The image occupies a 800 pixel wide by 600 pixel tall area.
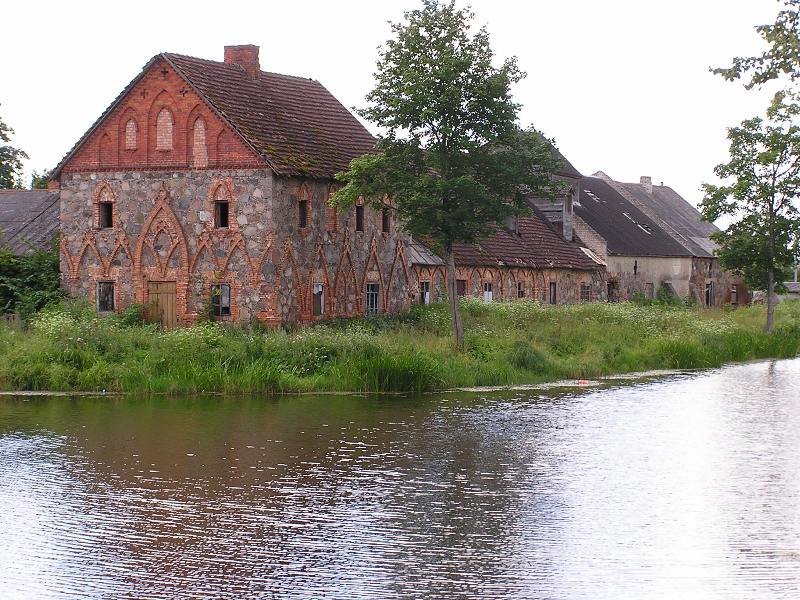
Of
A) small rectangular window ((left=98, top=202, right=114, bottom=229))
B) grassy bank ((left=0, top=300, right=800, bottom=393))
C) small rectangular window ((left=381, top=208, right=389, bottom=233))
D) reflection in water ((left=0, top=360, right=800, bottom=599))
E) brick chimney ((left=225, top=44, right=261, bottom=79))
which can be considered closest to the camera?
reflection in water ((left=0, top=360, right=800, bottom=599))

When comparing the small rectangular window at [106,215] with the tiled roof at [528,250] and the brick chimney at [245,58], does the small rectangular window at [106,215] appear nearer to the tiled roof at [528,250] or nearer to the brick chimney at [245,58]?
the brick chimney at [245,58]

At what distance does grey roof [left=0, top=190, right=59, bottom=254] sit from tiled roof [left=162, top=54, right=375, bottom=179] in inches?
308

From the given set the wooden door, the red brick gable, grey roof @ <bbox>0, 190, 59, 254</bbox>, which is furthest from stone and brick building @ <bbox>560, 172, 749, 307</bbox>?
the wooden door

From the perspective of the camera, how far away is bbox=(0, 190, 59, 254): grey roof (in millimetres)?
38906

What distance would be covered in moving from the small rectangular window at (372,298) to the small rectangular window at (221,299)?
18.0ft

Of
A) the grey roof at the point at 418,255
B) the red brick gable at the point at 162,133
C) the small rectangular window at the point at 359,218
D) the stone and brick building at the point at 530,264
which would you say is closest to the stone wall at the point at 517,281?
the stone and brick building at the point at 530,264

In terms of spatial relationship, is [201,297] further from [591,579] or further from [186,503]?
[591,579]

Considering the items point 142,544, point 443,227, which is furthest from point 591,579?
point 443,227

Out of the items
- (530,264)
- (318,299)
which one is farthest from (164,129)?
(530,264)

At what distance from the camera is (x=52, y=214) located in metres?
41.1

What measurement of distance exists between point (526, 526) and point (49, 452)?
856 centimetres

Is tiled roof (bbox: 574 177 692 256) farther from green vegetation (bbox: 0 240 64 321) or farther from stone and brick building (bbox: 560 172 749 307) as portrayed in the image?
green vegetation (bbox: 0 240 64 321)

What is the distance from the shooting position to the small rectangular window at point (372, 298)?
38.9 metres

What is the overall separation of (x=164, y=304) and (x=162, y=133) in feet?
16.7
